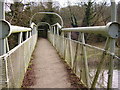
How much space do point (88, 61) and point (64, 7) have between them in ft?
69.0

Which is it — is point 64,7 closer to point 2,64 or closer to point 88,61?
point 88,61

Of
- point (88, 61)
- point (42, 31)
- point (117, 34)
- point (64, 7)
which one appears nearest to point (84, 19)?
point (64, 7)

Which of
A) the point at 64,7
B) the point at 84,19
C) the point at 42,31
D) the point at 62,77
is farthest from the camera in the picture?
the point at 42,31

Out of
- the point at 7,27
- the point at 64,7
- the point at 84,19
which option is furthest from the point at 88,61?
the point at 64,7

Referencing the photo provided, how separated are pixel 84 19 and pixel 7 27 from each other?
16.7 m

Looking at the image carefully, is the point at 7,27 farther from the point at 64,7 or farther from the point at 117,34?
the point at 64,7

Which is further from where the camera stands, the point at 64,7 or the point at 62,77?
the point at 64,7

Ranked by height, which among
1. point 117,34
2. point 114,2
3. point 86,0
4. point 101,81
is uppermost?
point 86,0

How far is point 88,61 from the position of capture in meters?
3.78

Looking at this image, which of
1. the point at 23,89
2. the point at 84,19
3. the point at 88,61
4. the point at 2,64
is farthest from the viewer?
the point at 84,19

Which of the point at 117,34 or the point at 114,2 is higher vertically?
the point at 114,2

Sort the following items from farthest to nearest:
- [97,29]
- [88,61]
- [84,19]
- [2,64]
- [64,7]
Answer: [64,7]
[84,19]
[88,61]
[97,29]
[2,64]

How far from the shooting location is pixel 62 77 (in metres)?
5.15

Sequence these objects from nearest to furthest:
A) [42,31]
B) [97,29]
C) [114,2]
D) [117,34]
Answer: [117,34], [114,2], [97,29], [42,31]
